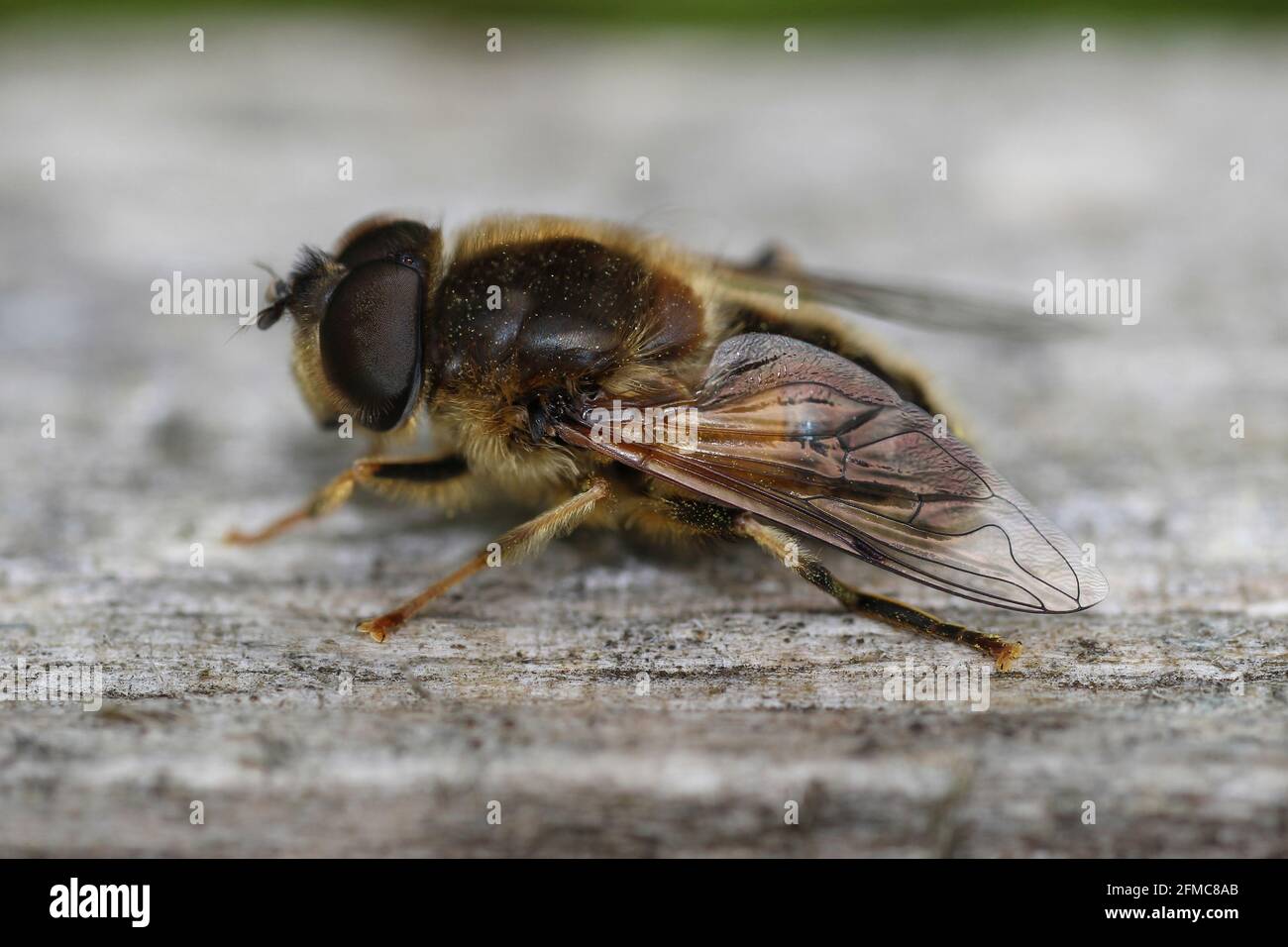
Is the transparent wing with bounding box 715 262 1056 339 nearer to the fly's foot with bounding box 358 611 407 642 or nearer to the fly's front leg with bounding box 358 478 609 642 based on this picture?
the fly's front leg with bounding box 358 478 609 642

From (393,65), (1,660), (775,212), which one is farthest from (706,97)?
(1,660)

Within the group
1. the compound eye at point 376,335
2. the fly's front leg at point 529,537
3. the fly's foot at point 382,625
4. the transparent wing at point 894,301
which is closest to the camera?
the fly's foot at point 382,625

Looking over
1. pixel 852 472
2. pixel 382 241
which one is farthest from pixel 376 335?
pixel 852 472

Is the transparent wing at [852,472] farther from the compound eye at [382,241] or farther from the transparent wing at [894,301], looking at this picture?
the transparent wing at [894,301]

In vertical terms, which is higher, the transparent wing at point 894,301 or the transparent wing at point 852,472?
the transparent wing at point 894,301

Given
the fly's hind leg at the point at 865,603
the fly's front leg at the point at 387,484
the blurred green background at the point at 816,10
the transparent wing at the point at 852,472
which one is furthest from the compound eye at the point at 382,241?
the blurred green background at the point at 816,10

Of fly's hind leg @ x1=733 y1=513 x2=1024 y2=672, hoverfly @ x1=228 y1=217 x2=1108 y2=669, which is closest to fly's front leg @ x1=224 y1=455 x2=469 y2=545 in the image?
hoverfly @ x1=228 y1=217 x2=1108 y2=669

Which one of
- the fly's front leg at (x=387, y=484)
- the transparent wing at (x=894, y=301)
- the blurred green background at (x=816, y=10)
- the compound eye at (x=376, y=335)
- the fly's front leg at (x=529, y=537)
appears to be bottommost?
the fly's front leg at (x=529, y=537)

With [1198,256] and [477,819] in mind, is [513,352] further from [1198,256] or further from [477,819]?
[1198,256]
